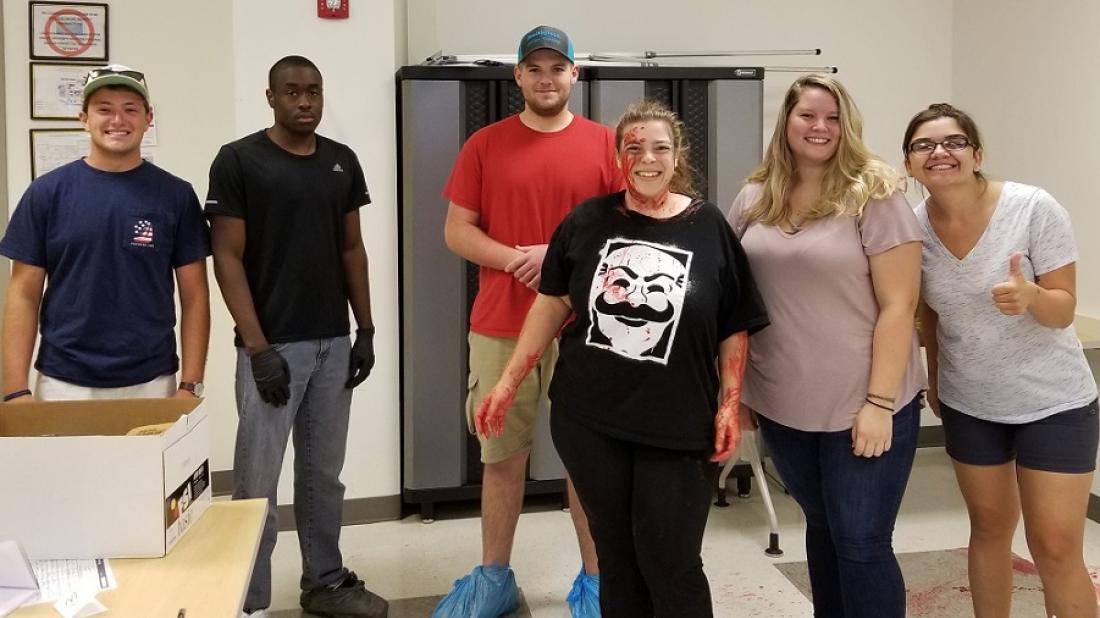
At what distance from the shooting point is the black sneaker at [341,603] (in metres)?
2.49

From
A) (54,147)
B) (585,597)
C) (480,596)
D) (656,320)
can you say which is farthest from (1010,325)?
(54,147)

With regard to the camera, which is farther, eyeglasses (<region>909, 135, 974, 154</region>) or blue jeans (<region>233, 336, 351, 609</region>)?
blue jeans (<region>233, 336, 351, 609</region>)

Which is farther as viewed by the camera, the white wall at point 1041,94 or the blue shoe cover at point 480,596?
the white wall at point 1041,94

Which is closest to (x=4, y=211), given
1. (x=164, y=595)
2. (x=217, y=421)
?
(x=217, y=421)

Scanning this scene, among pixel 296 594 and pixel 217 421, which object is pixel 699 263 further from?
pixel 217 421

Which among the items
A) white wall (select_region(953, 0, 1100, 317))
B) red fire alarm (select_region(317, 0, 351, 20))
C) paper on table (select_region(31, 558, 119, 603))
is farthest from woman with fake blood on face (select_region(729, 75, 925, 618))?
white wall (select_region(953, 0, 1100, 317))

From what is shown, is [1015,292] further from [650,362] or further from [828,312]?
[650,362]

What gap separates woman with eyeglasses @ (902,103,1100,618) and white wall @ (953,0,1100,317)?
171 cm

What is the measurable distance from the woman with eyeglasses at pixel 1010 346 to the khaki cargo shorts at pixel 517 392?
1.02 metres

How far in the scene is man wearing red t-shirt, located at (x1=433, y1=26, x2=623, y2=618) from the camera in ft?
7.52

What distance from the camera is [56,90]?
10.7 feet

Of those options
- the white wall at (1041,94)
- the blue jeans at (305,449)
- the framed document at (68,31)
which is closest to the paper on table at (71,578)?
the blue jeans at (305,449)

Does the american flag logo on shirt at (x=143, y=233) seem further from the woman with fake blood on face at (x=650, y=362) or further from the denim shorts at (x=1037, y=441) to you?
the denim shorts at (x=1037, y=441)

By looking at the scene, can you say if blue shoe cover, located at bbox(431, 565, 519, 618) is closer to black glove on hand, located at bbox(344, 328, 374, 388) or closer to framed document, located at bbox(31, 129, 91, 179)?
black glove on hand, located at bbox(344, 328, 374, 388)
